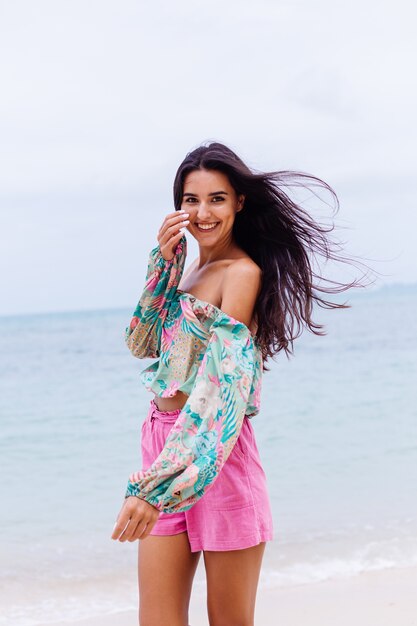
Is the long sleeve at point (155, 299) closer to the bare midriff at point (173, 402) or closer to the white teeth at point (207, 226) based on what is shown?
the white teeth at point (207, 226)

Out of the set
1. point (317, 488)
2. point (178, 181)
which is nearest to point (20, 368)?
point (317, 488)

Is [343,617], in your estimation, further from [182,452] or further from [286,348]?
[182,452]

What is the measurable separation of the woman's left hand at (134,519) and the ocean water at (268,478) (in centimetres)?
253

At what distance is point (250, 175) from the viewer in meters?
2.93

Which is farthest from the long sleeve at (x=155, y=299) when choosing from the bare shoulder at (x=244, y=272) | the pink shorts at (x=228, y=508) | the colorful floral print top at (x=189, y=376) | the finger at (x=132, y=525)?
the finger at (x=132, y=525)

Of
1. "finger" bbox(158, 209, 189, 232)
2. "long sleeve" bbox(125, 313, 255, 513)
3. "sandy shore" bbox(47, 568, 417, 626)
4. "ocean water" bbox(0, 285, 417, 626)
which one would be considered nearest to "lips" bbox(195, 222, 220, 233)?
"finger" bbox(158, 209, 189, 232)

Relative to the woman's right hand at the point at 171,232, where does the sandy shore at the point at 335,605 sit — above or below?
below

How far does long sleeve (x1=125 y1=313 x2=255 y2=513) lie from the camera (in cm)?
245

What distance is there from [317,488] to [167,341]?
4.70 metres

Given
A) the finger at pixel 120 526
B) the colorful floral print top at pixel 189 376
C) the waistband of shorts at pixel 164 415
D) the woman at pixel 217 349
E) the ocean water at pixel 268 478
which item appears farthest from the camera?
the ocean water at pixel 268 478

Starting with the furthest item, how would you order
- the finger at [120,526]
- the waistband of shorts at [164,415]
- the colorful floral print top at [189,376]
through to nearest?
1. the waistband of shorts at [164,415]
2. the colorful floral print top at [189,376]
3. the finger at [120,526]

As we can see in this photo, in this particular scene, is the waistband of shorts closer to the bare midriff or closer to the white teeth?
the bare midriff

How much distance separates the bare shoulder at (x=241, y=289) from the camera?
9.08 ft

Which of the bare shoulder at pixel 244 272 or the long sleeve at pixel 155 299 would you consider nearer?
the bare shoulder at pixel 244 272
